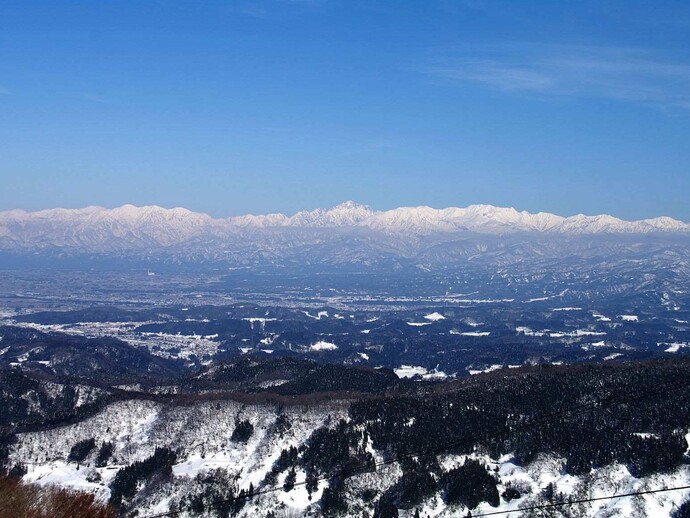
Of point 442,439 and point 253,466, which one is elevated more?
point 442,439

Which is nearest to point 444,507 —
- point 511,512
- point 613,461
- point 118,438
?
point 511,512

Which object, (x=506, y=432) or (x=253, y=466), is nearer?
(x=506, y=432)

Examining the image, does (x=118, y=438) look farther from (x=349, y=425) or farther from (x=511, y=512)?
(x=511, y=512)

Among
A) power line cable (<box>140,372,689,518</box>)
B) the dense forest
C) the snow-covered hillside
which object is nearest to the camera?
the snow-covered hillside

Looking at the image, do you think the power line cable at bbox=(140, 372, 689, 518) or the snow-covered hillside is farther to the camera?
the power line cable at bbox=(140, 372, 689, 518)

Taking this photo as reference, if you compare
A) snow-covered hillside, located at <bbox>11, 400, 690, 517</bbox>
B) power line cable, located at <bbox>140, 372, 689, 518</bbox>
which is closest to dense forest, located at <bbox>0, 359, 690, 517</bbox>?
power line cable, located at <bbox>140, 372, 689, 518</bbox>

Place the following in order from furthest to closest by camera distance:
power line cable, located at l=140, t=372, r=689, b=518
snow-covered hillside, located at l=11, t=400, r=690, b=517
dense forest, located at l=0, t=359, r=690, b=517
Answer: power line cable, located at l=140, t=372, r=689, b=518 → dense forest, located at l=0, t=359, r=690, b=517 → snow-covered hillside, located at l=11, t=400, r=690, b=517

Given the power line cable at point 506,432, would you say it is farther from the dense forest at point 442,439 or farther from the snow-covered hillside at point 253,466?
the snow-covered hillside at point 253,466

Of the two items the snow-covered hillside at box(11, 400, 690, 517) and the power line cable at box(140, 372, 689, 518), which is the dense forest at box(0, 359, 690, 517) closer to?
the power line cable at box(140, 372, 689, 518)

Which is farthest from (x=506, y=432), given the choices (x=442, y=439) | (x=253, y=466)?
(x=253, y=466)

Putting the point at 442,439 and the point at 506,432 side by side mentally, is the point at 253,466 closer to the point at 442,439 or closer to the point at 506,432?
the point at 442,439

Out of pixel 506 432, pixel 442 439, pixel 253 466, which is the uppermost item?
pixel 506 432
